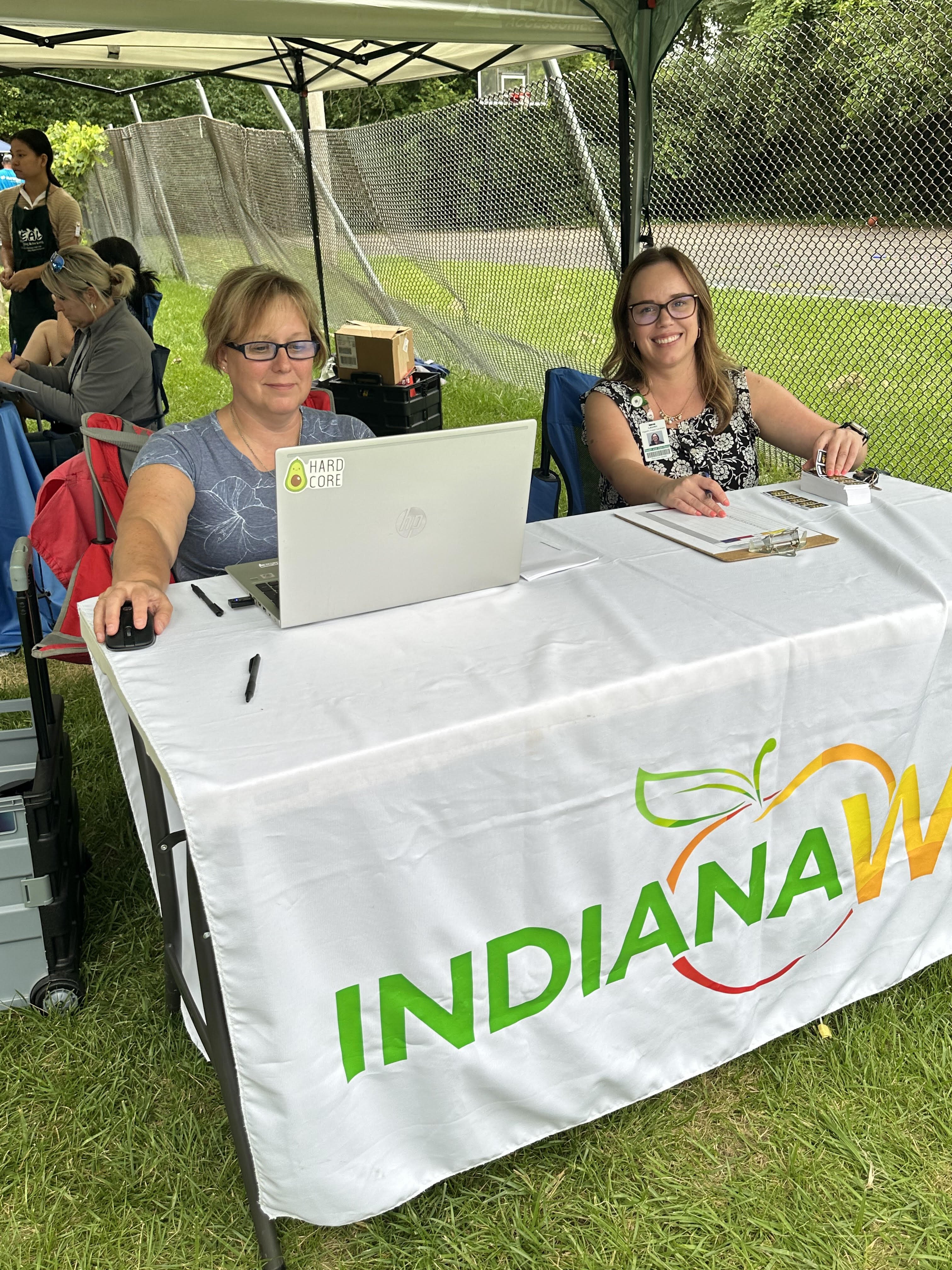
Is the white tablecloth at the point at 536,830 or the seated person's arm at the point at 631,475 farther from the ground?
the seated person's arm at the point at 631,475

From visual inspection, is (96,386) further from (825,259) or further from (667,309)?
(825,259)

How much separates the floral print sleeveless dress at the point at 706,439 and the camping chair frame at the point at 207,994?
140 centimetres

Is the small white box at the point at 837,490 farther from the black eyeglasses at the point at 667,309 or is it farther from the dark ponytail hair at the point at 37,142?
the dark ponytail hair at the point at 37,142

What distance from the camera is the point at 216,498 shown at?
1.95 m

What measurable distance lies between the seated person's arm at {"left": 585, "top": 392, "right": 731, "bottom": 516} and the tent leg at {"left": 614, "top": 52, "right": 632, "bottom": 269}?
1274 millimetres

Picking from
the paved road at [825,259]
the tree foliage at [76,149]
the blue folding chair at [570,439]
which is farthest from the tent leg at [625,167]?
the tree foliage at [76,149]

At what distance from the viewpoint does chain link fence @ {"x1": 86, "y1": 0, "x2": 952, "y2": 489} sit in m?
3.70

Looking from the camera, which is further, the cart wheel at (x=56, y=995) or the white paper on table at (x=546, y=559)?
the cart wheel at (x=56, y=995)

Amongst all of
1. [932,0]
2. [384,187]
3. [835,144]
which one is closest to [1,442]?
[835,144]

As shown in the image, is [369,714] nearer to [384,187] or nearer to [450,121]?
[450,121]

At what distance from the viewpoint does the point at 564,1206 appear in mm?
1494

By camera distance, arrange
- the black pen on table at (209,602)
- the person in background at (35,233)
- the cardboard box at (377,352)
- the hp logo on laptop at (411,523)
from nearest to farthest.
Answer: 1. the hp logo on laptop at (411,523)
2. the black pen on table at (209,602)
3. the cardboard box at (377,352)
4. the person in background at (35,233)

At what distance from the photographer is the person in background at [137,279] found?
4539mm

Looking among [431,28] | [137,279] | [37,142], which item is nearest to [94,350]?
[137,279]
